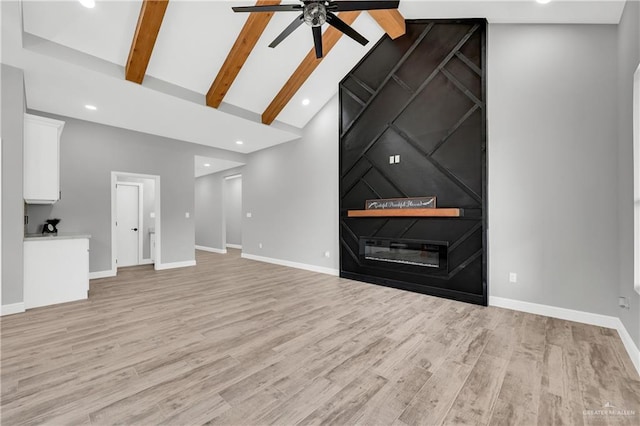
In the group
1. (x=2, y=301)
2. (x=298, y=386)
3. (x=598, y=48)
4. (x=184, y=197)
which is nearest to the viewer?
(x=298, y=386)

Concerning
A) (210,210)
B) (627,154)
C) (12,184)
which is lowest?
(210,210)

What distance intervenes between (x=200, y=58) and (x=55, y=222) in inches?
145

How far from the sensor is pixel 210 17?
11.4 ft

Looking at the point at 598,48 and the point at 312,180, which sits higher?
the point at 598,48

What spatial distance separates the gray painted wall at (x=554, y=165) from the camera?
2.88m

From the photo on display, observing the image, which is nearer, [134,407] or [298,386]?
[134,407]

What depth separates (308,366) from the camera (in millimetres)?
2092

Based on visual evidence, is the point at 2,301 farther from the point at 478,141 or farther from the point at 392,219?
the point at 478,141

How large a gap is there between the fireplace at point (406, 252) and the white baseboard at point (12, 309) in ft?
15.3

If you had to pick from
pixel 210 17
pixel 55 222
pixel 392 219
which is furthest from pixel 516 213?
pixel 55 222

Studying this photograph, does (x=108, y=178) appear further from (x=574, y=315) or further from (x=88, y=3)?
(x=574, y=315)

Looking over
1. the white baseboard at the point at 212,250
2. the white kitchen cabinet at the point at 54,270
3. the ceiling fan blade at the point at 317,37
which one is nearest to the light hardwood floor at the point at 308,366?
the white kitchen cabinet at the point at 54,270

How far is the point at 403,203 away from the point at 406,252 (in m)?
0.78

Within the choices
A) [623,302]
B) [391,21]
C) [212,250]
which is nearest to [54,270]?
[212,250]
